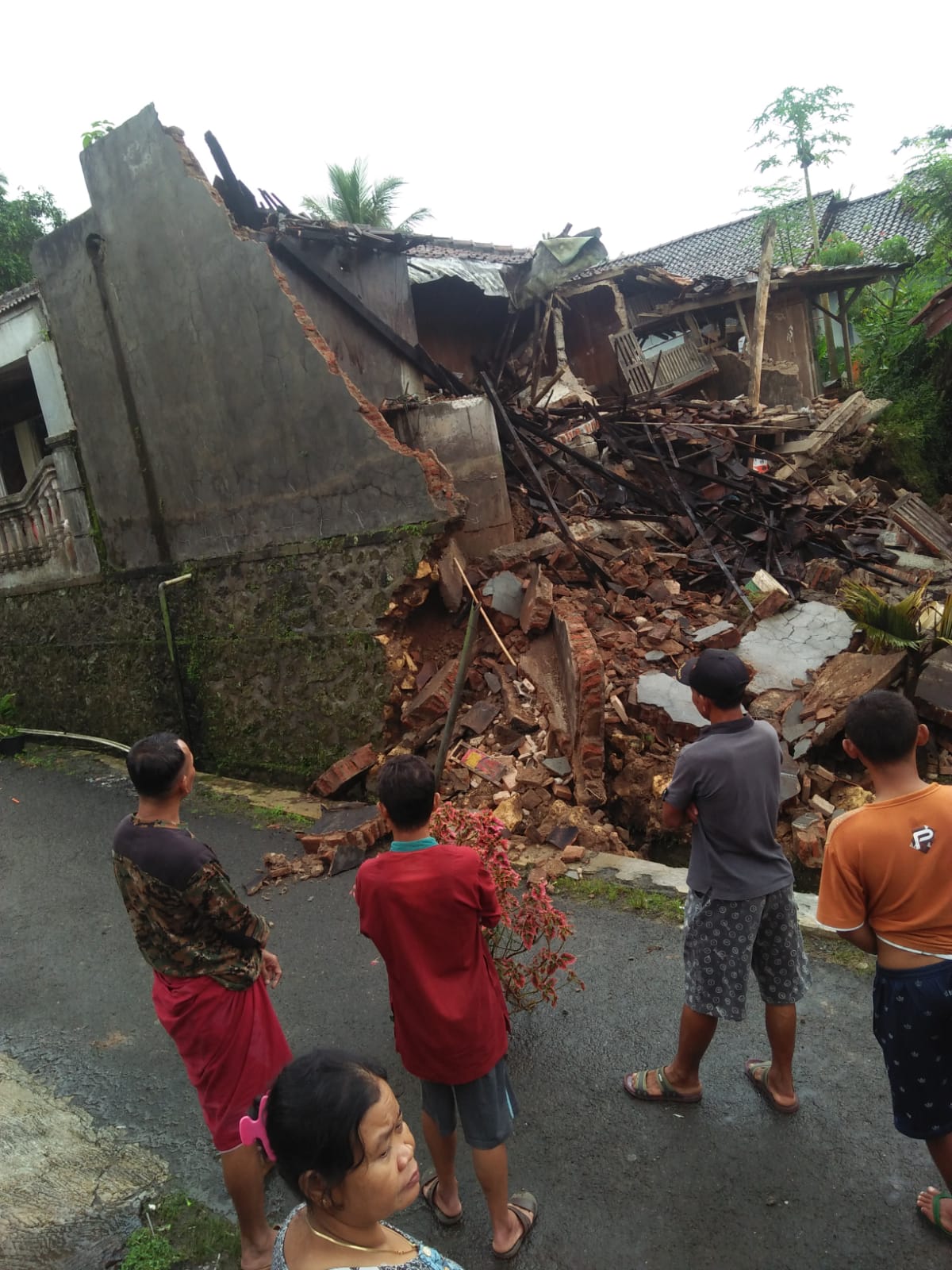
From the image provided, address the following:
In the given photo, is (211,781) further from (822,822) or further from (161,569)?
(822,822)

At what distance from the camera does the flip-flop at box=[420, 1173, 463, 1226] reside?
2.70m

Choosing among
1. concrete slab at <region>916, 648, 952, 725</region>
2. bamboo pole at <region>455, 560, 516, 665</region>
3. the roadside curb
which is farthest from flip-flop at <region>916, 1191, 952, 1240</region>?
bamboo pole at <region>455, 560, 516, 665</region>

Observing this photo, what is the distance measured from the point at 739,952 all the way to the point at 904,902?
2.44ft

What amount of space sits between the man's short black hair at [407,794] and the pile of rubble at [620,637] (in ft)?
9.38

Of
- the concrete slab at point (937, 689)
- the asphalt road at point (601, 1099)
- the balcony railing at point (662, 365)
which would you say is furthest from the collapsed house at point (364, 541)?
the balcony railing at point (662, 365)

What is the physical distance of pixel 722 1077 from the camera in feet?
10.6

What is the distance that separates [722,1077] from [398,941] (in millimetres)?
1794

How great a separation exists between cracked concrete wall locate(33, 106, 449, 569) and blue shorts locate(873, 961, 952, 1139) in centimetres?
504

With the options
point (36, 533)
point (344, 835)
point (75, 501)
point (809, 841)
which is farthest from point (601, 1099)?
point (36, 533)

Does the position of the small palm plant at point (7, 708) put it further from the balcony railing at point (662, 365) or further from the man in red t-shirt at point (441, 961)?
the balcony railing at point (662, 365)

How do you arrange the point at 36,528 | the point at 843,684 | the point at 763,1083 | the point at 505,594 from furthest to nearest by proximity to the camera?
the point at 36,528 → the point at 505,594 → the point at 843,684 → the point at 763,1083

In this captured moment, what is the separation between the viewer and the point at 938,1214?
8.02ft

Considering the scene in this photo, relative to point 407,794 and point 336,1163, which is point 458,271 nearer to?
point 407,794

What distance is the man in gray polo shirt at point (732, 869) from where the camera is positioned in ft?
9.04
